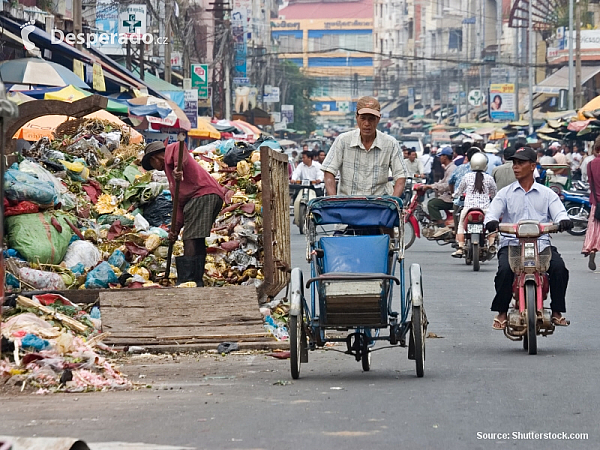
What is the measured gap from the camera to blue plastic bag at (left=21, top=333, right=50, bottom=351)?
26.3 ft

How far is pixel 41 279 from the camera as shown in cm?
1069

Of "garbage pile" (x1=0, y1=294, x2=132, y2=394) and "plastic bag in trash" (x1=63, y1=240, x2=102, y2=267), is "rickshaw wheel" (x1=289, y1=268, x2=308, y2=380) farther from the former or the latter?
"plastic bag in trash" (x1=63, y1=240, x2=102, y2=267)

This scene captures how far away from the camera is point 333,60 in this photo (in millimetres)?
178250

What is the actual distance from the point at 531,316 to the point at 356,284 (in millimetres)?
1661

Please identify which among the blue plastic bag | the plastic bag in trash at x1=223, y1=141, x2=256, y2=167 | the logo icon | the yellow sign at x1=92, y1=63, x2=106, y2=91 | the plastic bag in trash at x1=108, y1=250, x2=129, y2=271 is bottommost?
the blue plastic bag

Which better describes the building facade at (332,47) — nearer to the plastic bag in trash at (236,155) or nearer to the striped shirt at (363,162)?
the plastic bag in trash at (236,155)

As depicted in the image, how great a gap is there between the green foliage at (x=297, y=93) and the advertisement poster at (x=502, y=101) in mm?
39231

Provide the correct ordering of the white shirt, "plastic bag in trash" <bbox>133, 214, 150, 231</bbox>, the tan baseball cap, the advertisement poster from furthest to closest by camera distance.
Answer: the advertisement poster, the white shirt, "plastic bag in trash" <bbox>133, 214, 150, 231</bbox>, the tan baseball cap

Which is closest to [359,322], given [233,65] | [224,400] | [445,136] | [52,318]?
[224,400]

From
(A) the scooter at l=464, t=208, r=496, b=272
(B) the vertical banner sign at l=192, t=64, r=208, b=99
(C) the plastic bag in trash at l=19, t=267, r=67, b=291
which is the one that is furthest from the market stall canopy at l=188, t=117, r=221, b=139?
(C) the plastic bag in trash at l=19, t=267, r=67, b=291

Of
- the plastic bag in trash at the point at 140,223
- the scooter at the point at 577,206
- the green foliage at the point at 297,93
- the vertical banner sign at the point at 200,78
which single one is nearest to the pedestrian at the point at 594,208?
the plastic bag in trash at the point at 140,223

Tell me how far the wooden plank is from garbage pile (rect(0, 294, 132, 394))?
0.23 metres

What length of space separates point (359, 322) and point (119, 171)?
879cm

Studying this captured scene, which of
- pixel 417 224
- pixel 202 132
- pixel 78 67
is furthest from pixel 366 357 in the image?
pixel 202 132
